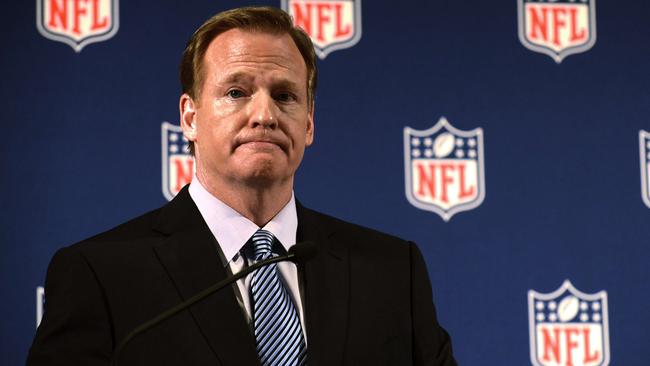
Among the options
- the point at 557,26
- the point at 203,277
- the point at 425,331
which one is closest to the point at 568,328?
the point at 557,26

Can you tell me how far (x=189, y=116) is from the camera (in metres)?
1.52

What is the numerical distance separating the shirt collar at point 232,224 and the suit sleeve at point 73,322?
200 millimetres

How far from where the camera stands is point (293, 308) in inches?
52.8

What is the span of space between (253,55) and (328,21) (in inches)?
44.6

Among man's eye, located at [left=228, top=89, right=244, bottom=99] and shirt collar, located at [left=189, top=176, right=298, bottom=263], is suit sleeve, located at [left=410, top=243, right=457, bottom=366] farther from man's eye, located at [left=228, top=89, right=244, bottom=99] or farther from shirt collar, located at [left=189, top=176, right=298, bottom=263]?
man's eye, located at [left=228, top=89, right=244, bottom=99]

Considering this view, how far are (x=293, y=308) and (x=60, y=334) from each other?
31cm

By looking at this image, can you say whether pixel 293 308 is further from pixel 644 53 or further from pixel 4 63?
pixel 644 53

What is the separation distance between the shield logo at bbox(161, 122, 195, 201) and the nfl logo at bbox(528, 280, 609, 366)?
3.01 feet

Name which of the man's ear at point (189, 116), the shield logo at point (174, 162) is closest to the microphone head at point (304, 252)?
the man's ear at point (189, 116)

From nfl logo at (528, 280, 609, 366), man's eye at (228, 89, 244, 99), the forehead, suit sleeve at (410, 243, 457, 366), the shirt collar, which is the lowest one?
nfl logo at (528, 280, 609, 366)

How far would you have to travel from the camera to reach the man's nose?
1.37 m

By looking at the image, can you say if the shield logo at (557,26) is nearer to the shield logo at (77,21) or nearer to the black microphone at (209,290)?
the shield logo at (77,21)

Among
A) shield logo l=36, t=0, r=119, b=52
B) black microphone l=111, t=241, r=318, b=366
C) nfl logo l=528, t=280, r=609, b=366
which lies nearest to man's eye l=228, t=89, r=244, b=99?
black microphone l=111, t=241, r=318, b=366

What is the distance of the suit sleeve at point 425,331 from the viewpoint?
4.46 feet
